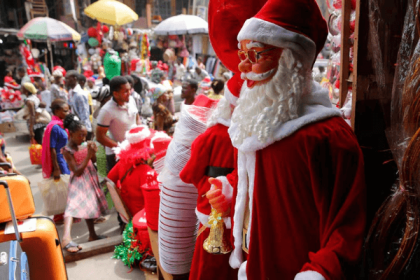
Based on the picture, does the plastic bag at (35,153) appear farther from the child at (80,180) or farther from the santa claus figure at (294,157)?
the santa claus figure at (294,157)

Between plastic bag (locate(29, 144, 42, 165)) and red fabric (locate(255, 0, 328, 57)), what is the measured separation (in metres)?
5.90

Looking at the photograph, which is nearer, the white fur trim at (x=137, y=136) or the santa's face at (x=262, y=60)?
the santa's face at (x=262, y=60)

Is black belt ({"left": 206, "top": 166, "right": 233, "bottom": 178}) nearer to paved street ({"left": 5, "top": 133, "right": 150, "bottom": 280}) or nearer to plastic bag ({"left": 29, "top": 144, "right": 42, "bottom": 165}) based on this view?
paved street ({"left": 5, "top": 133, "right": 150, "bottom": 280})

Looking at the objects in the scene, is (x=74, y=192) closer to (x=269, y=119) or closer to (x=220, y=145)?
(x=220, y=145)

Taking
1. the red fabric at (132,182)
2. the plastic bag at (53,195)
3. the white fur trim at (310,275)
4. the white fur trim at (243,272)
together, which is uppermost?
the white fur trim at (310,275)

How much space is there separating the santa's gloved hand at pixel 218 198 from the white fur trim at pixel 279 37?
24.8 inches

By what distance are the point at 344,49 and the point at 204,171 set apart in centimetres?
89

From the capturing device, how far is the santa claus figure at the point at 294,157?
3.62ft

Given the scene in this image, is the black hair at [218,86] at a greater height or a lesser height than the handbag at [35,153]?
greater

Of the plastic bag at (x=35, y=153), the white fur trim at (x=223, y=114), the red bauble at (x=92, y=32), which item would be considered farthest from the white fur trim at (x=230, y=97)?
the red bauble at (x=92, y=32)

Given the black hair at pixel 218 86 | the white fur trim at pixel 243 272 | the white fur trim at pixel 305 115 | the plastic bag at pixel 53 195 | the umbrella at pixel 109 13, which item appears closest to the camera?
the white fur trim at pixel 305 115

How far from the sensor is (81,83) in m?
6.46

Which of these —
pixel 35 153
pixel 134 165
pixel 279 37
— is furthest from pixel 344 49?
pixel 35 153

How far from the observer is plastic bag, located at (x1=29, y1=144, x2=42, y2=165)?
6176 millimetres
